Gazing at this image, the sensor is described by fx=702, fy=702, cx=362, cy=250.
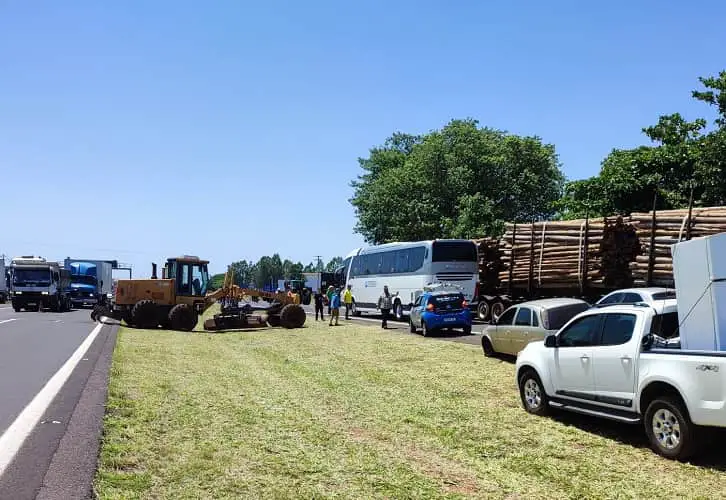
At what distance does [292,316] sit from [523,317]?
14571 millimetres

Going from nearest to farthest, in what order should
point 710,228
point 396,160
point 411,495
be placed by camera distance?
point 411,495 → point 710,228 → point 396,160

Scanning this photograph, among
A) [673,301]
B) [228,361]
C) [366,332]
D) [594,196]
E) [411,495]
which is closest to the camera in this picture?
[411,495]

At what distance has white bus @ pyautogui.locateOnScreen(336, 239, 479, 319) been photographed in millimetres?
29266

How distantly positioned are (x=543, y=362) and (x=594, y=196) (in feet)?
83.0

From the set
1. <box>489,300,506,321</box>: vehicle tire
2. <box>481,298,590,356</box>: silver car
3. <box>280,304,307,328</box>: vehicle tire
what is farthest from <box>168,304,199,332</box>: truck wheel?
<box>481,298,590,356</box>: silver car

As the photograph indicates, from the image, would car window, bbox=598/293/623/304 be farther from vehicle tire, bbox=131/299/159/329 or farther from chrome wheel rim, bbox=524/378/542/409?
vehicle tire, bbox=131/299/159/329

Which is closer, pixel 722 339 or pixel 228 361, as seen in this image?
pixel 722 339

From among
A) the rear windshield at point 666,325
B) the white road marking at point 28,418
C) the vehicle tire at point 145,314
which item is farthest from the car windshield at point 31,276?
the rear windshield at point 666,325

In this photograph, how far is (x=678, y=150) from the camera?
3097 cm

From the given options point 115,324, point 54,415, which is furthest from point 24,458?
point 115,324

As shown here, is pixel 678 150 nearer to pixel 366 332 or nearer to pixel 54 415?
pixel 366 332

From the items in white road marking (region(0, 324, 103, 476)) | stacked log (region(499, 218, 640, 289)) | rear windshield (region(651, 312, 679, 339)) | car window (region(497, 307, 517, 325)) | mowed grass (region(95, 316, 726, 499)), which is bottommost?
white road marking (region(0, 324, 103, 476))

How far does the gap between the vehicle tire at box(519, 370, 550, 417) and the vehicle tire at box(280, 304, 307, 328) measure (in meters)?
18.8

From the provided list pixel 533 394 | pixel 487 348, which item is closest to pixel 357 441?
pixel 533 394
